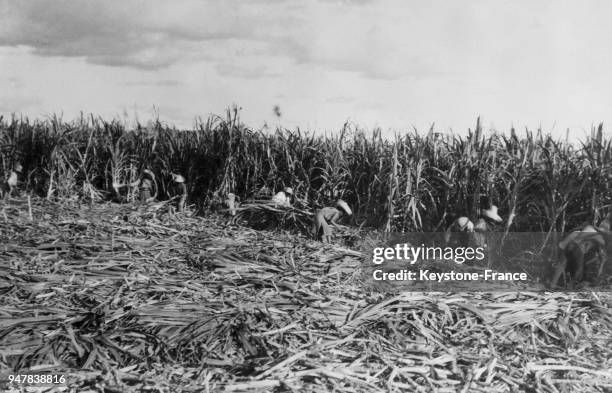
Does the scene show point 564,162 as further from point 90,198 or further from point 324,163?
point 90,198

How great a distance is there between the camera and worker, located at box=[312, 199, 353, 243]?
6402mm

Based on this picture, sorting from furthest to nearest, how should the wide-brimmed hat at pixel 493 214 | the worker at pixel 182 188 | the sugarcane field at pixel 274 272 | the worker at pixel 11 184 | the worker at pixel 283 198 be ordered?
1. the worker at pixel 11 184
2. the worker at pixel 182 188
3. the worker at pixel 283 198
4. the wide-brimmed hat at pixel 493 214
5. the sugarcane field at pixel 274 272

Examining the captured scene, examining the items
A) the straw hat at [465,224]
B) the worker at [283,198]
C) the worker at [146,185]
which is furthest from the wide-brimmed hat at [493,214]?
the worker at [146,185]

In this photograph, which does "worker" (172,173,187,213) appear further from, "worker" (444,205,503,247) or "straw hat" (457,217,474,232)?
"straw hat" (457,217,474,232)

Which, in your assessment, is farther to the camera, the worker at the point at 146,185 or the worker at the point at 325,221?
the worker at the point at 146,185

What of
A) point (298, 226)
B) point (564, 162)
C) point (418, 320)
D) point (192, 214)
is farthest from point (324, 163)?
point (418, 320)

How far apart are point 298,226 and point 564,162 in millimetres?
2835

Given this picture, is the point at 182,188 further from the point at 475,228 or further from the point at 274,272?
the point at 475,228

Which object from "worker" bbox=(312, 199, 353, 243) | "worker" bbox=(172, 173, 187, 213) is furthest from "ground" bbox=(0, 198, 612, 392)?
"worker" bbox=(172, 173, 187, 213)

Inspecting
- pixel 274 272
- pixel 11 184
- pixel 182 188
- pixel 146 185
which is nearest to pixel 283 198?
pixel 182 188

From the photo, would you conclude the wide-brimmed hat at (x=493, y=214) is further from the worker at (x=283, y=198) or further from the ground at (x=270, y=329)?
the worker at (x=283, y=198)

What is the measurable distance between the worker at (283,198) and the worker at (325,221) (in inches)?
24.1

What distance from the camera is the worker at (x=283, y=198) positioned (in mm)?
7246

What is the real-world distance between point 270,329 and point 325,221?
289cm
